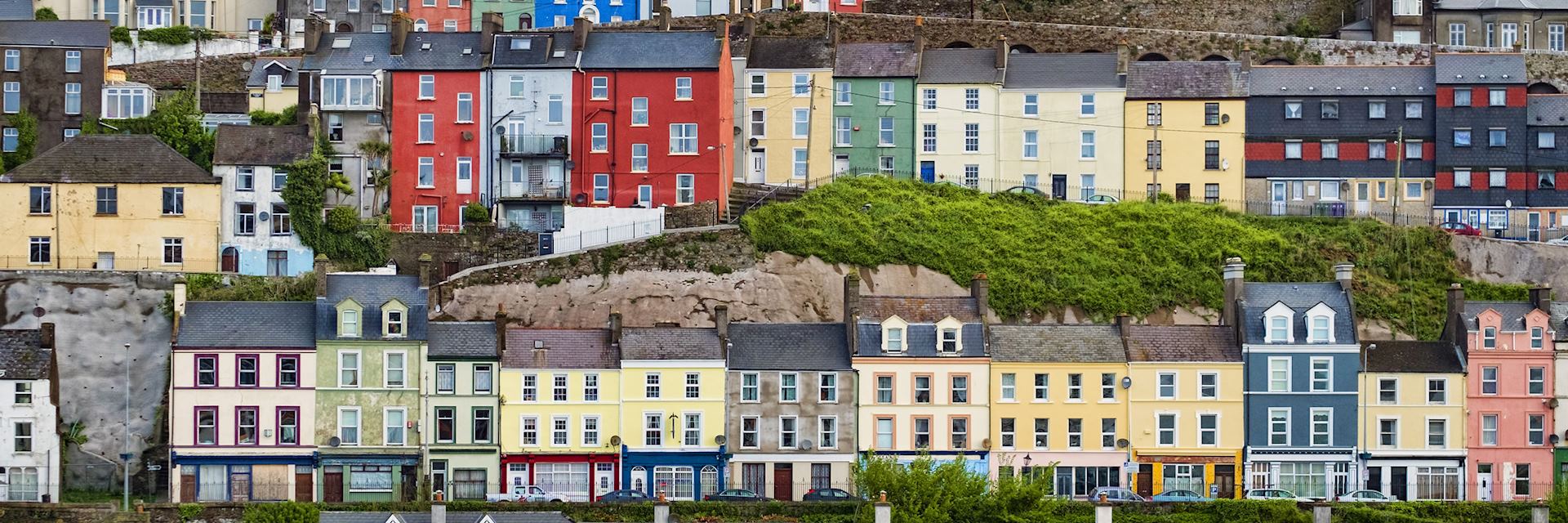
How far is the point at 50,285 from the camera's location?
301 ft

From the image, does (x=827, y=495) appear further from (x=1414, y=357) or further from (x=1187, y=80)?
(x=1187, y=80)

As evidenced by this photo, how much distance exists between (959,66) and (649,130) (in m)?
12.9

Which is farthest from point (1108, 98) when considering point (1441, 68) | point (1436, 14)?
point (1436, 14)

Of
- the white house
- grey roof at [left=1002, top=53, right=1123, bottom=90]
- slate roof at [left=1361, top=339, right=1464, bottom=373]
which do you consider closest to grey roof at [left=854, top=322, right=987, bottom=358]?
slate roof at [left=1361, top=339, right=1464, bottom=373]

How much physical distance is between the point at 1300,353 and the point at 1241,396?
2.19 meters

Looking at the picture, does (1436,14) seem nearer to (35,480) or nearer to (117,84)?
(117,84)

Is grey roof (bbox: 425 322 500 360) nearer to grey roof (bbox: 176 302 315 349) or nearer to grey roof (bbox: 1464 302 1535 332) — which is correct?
grey roof (bbox: 176 302 315 349)

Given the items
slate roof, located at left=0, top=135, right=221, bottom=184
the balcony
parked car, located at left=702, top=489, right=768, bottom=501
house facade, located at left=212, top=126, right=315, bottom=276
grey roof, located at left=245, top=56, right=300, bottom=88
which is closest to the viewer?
parked car, located at left=702, top=489, right=768, bottom=501

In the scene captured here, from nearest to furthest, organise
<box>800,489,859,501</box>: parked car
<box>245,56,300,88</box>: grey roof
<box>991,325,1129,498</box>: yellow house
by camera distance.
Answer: <box>800,489,859,501</box>: parked car → <box>991,325,1129,498</box>: yellow house → <box>245,56,300,88</box>: grey roof

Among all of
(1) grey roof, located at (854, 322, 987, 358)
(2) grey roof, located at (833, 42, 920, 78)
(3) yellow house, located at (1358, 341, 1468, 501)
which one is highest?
(2) grey roof, located at (833, 42, 920, 78)

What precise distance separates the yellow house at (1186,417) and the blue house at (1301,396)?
509 mm

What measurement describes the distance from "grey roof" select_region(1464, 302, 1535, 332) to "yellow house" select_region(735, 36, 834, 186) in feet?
85.7

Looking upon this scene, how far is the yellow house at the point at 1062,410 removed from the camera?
88250 mm

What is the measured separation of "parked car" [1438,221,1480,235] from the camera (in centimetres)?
10331
